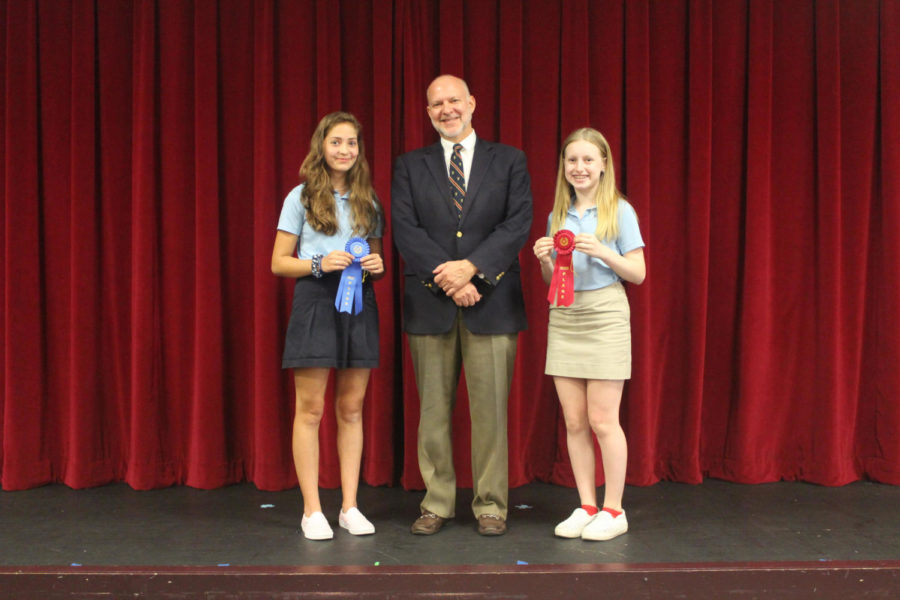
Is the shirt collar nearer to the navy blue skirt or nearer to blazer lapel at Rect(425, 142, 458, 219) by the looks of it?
blazer lapel at Rect(425, 142, 458, 219)

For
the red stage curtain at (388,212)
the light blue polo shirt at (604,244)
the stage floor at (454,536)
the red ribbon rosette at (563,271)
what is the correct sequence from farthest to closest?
the red stage curtain at (388,212) → the light blue polo shirt at (604,244) → the red ribbon rosette at (563,271) → the stage floor at (454,536)

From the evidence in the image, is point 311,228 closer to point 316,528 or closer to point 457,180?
point 457,180

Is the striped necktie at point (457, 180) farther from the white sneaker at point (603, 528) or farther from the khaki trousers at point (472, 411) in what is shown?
the white sneaker at point (603, 528)

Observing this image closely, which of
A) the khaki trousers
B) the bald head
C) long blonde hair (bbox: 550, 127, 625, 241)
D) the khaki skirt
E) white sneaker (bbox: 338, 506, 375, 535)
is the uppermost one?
the bald head

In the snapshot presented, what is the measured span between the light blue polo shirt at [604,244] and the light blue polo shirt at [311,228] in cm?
73

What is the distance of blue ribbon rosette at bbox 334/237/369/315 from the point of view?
2355 mm

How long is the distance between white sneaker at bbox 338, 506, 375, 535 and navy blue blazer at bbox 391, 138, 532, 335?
2.14 feet

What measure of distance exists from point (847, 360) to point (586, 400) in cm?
143

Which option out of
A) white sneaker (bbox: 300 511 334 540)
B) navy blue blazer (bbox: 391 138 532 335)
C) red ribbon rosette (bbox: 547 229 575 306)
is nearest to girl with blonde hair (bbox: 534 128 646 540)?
red ribbon rosette (bbox: 547 229 575 306)

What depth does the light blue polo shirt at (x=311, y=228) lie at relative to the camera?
246cm

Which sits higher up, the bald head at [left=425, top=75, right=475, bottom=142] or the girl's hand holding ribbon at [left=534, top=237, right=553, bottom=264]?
the bald head at [left=425, top=75, right=475, bottom=142]

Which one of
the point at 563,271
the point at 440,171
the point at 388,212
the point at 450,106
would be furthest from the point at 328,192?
the point at 563,271

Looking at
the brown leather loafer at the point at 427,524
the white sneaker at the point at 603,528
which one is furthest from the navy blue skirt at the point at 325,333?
the white sneaker at the point at 603,528

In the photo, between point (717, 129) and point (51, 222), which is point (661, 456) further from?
point (51, 222)
